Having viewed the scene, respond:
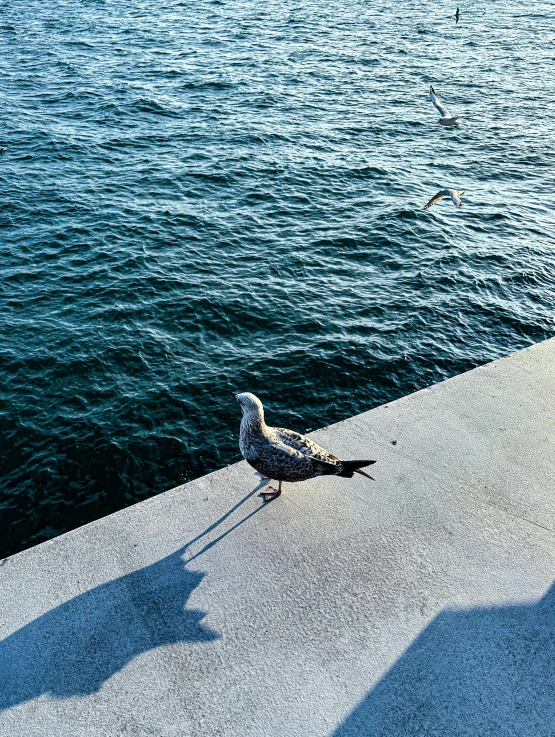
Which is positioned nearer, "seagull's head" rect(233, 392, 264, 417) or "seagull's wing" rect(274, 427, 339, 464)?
"seagull's wing" rect(274, 427, 339, 464)

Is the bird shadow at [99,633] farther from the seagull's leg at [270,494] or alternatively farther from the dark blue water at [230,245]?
the dark blue water at [230,245]

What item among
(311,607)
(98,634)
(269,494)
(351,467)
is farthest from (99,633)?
(351,467)

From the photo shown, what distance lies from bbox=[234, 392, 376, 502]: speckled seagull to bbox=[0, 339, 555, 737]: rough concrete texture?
1.17 ft

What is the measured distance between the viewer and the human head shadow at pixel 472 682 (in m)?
5.53

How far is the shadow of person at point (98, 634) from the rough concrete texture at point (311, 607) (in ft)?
Result: 0.05

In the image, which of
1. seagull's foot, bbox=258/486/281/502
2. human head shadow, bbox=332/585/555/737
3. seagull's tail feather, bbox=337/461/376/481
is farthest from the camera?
seagull's foot, bbox=258/486/281/502

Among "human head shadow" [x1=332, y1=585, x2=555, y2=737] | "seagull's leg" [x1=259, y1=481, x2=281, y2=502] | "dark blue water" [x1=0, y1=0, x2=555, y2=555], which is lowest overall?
"dark blue water" [x1=0, y1=0, x2=555, y2=555]

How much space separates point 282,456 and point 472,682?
112 inches

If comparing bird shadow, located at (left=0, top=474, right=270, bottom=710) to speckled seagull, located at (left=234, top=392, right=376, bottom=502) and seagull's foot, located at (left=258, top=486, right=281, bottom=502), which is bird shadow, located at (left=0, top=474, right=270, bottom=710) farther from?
speckled seagull, located at (left=234, top=392, right=376, bottom=502)

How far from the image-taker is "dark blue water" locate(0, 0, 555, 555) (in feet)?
35.4

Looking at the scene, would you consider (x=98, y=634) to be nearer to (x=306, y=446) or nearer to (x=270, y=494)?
(x=270, y=494)

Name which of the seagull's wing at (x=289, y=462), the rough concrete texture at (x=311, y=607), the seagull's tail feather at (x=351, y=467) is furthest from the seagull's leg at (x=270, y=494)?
the seagull's tail feather at (x=351, y=467)

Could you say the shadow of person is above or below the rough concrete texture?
above

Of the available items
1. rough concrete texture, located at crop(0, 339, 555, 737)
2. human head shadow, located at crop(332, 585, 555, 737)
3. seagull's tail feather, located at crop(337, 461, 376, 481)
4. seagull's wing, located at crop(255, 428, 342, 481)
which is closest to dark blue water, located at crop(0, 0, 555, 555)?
rough concrete texture, located at crop(0, 339, 555, 737)
